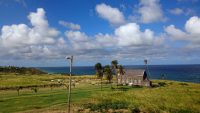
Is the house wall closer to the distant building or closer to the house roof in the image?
the distant building

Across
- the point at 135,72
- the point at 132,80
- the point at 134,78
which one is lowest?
the point at 132,80

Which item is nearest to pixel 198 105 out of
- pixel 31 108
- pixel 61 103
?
Result: pixel 61 103

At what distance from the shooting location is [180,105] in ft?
191

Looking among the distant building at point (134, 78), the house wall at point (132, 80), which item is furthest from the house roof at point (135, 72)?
the house wall at point (132, 80)

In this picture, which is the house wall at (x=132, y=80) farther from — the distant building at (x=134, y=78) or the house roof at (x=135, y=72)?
the house roof at (x=135, y=72)

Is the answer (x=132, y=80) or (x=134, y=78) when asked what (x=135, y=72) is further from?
Result: (x=132, y=80)

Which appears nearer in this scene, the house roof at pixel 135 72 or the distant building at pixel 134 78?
the distant building at pixel 134 78

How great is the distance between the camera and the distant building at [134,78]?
11619cm

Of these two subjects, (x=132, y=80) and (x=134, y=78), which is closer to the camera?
(x=134, y=78)

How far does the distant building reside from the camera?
116m

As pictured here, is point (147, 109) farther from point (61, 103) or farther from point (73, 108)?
point (61, 103)

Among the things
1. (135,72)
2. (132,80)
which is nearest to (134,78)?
(132,80)

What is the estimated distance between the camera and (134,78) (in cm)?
11988

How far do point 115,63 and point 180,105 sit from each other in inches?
2570
